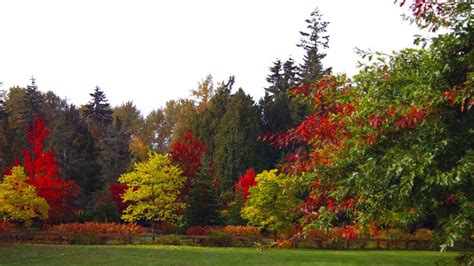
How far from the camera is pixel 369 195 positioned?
3.84 meters

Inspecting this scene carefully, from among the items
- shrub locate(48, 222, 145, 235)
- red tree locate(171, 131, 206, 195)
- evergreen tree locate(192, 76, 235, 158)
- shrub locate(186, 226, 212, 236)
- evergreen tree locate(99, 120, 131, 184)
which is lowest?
shrub locate(186, 226, 212, 236)

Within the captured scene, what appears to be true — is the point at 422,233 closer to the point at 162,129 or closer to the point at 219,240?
the point at 219,240

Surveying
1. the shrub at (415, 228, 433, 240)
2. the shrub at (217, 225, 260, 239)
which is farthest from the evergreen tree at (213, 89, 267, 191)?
the shrub at (415, 228, 433, 240)

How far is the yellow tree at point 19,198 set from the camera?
3127 cm

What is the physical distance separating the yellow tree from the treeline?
23.4 ft

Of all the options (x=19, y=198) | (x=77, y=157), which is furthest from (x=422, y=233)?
(x=77, y=157)

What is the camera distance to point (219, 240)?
3197 centimetres

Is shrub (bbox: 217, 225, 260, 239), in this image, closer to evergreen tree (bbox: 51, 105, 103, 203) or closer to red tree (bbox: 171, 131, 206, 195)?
red tree (bbox: 171, 131, 206, 195)

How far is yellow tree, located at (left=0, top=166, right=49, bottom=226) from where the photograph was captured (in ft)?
103

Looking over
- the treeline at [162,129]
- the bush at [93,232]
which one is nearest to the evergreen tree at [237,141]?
the treeline at [162,129]

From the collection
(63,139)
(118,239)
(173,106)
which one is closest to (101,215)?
(118,239)

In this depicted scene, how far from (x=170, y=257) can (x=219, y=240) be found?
8889 millimetres

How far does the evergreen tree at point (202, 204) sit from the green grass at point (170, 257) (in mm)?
9321

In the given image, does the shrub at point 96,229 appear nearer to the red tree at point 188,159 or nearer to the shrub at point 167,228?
the shrub at point 167,228
